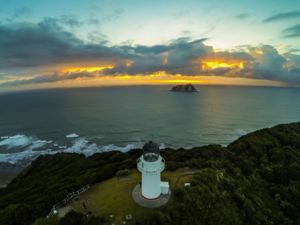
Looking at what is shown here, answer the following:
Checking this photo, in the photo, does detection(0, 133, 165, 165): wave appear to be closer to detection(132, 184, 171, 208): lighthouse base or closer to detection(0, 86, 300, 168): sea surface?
detection(0, 86, 300, 168): sea surface

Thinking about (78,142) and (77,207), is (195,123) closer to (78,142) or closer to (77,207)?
(78,142)

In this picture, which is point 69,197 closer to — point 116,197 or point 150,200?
point 116,197

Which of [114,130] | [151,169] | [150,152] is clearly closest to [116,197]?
[151,169]

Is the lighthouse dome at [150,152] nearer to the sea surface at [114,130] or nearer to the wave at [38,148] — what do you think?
the wave at [38,148]

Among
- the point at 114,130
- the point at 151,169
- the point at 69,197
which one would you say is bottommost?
the point at 114,130

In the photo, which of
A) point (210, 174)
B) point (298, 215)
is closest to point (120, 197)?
point (210, 174)

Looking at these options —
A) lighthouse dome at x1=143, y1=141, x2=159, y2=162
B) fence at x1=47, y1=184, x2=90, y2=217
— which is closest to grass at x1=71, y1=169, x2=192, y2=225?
fence at x1=47, y1=184, x2=90, y2=217
